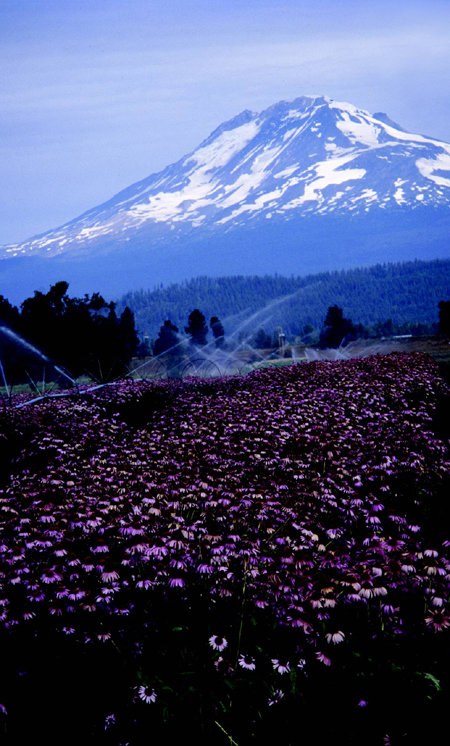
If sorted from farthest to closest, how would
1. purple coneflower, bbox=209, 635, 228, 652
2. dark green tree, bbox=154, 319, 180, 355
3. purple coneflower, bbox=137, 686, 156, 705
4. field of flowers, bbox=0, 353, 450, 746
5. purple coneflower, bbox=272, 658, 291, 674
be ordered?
1. dark green tree, bbox=154, 319, 180, 355
2. purple coneflower, bbox=209, 635, 228, 652
3. purple coneflower, bbox=272, 658, 291, 674
4. field of flowers, bbox=0, 353, 450, 746
5. purple coneflower, bbox=137, 686, 156, 705

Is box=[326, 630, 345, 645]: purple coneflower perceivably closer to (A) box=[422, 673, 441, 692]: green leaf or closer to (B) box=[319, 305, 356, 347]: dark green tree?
(A) box=[422, 673, 441, 692]: green leaf

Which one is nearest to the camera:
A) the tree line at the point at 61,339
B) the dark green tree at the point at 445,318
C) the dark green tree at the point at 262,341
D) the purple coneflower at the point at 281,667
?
the purple coneflower at the point at 281,667

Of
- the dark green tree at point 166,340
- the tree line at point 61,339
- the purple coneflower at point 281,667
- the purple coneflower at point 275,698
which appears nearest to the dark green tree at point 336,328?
the dark green tree at point 166,340

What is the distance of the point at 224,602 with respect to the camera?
21.0 feet

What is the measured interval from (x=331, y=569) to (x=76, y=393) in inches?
546

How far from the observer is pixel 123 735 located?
4.80m

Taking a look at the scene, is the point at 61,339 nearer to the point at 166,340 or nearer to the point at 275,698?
the point at 275,698

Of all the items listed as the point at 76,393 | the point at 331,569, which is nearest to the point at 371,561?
the point at 331,569

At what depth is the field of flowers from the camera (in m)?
5.05

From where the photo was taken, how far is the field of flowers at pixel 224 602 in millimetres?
5047

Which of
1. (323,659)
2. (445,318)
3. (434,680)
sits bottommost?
(445,318)

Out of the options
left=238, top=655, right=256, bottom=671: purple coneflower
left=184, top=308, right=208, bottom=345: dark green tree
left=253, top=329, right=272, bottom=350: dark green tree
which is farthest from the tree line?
left=253, top=329, right=272, bottom=350: dark green tree

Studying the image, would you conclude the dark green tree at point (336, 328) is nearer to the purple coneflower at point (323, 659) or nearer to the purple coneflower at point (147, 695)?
the purple coneflower at point (323, 659)

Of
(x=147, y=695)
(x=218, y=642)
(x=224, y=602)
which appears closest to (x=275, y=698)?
(x=218, y=642)
